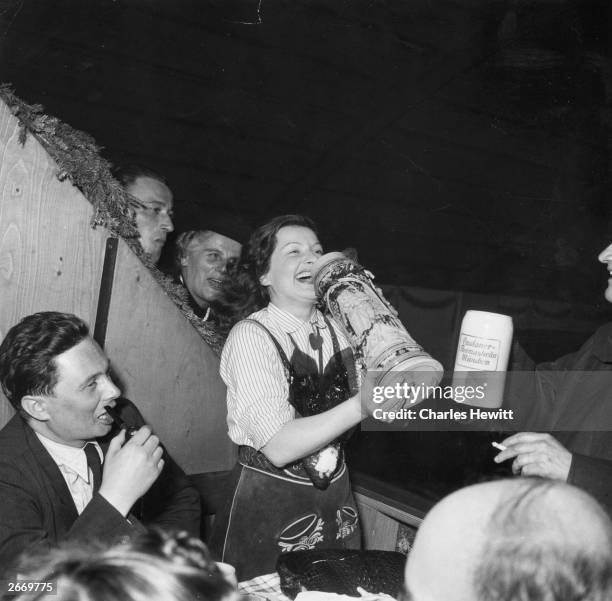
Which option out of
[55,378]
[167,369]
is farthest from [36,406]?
[167,369]

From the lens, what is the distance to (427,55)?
14.3 ft

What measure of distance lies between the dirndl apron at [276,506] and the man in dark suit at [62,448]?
0.76 ft

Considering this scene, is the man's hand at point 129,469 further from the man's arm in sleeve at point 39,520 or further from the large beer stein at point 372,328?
the large beer stein at point 372,328

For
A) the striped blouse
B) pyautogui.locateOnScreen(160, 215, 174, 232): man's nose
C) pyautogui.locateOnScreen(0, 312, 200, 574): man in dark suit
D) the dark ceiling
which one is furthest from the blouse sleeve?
the dark ceiling

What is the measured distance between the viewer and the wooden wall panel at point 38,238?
160 centimetres

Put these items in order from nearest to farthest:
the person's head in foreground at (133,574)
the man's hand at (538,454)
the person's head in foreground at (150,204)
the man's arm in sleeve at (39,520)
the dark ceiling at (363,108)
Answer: the person's head in foreground at (133,574), the man's hand at (538,454), the man's arm in sleeve at (39,520), the person's head in foreground at (150,204), the dark ceiling at (363,108)

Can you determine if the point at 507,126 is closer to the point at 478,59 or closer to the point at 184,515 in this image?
the point at 478,59

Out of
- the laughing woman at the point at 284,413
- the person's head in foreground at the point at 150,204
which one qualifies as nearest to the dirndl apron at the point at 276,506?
the laughing woman at the point at 284,413

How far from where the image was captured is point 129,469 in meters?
1.32

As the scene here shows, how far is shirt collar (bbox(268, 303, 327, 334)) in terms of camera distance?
161 cm

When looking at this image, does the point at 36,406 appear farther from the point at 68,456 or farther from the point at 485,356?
the point at 485,356

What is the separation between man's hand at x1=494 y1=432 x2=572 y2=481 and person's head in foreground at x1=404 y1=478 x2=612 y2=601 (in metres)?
0.56

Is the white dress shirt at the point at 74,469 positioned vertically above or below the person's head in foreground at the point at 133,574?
below

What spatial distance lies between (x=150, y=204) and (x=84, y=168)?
2.14 ft
